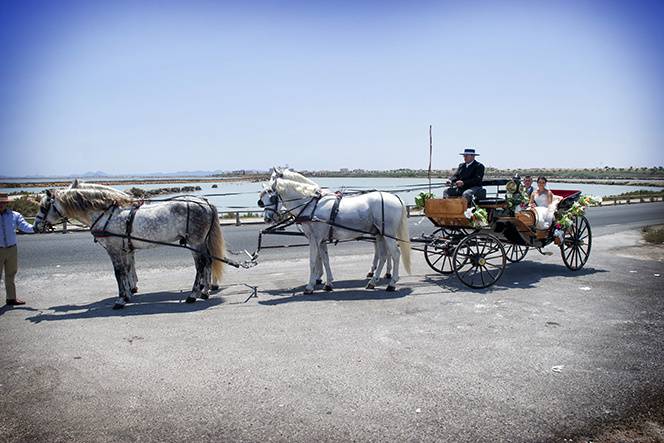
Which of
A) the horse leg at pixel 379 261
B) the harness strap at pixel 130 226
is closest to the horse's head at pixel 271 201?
the horse leg at pixel 379 261

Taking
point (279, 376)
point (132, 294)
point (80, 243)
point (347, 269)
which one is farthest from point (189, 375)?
point (80, 243)

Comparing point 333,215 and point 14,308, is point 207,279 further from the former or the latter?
point 14,308

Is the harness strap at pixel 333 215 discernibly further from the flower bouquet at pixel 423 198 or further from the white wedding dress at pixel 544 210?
the white wedding dress at pixel 544 210

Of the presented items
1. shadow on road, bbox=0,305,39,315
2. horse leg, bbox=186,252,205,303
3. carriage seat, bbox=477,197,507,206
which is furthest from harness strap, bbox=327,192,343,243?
shadow on road, bbox=0,305,39,315

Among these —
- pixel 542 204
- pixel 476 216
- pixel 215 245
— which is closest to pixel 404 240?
pixel 476 216

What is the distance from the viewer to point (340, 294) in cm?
815

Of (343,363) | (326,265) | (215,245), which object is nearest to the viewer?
(343,363)

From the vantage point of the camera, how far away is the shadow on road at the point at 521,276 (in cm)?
845

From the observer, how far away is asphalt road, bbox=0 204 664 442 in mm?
3805

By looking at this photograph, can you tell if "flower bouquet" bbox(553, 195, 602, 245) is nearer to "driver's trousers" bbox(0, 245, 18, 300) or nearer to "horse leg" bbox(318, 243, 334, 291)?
"horse leg" bbox(318, 243, 334, 291)

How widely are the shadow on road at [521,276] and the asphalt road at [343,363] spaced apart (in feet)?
0.42

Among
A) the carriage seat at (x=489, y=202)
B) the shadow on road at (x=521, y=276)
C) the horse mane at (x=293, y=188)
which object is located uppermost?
the horse mane at (x=293, y=188)

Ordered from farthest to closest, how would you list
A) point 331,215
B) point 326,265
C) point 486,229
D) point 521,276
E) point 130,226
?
1. point 521,276
2. point 486,229
3. point 326,265
4. point 331,215
5. point 130,226

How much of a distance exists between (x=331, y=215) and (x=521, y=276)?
4505mm
